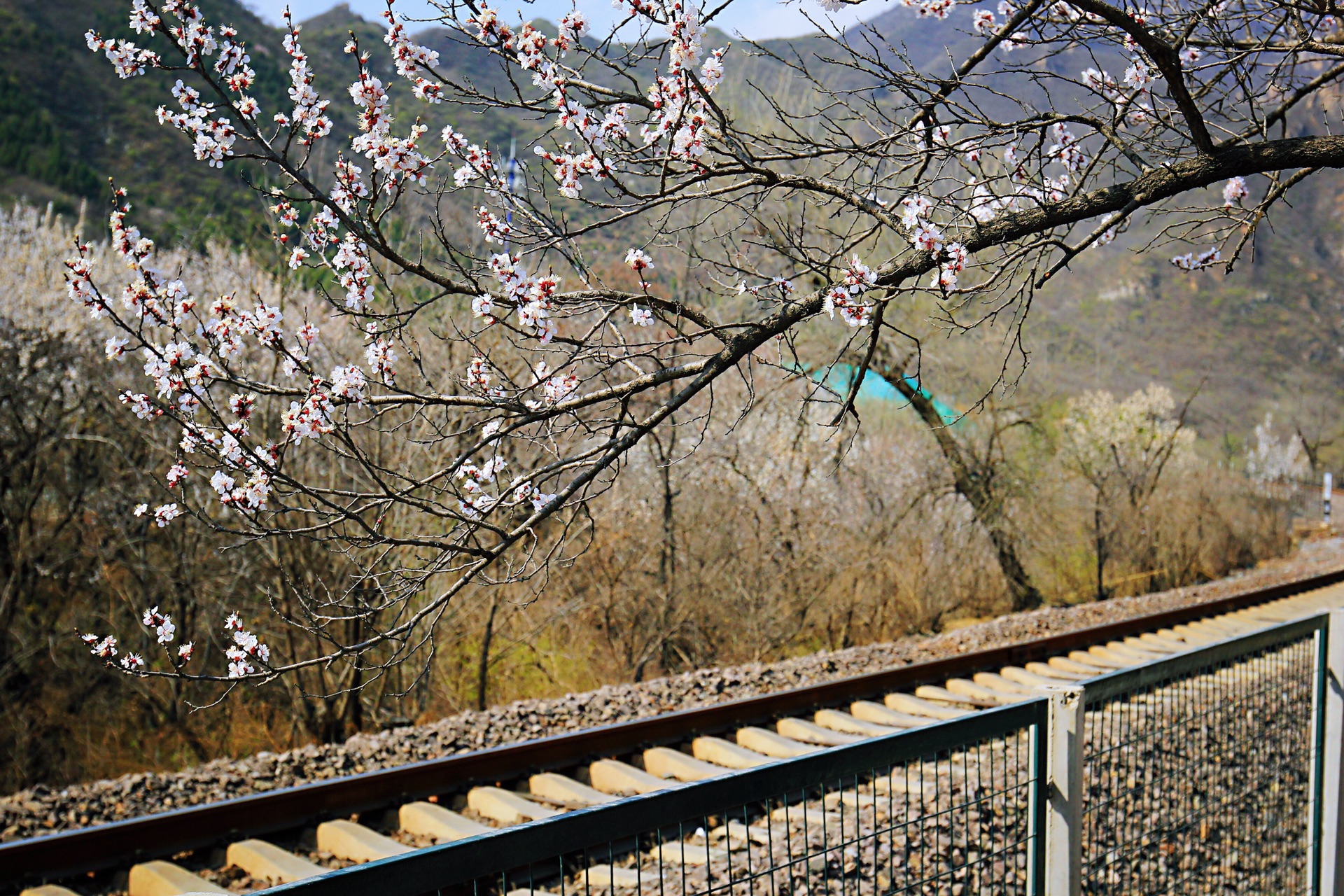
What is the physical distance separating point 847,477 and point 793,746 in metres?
10.3

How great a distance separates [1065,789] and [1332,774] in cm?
265

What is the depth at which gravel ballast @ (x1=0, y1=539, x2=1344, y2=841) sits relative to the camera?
621 centimetres

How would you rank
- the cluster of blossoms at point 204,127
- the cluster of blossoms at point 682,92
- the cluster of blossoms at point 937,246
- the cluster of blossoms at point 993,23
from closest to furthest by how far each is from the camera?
the cluster of blossoms at point 204,127
the cluster of blossoms at point 682,92
the cluster of blossoms at point 937,246
the cluster of blossoms at point 993,23

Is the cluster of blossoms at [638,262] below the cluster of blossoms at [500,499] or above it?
above

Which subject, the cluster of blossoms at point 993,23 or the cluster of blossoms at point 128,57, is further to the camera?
the cluster of blossoms at point 993,23

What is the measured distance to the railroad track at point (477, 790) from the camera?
5012 millimetres

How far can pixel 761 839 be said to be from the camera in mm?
5168

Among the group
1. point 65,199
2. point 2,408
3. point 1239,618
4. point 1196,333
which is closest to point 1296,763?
point 1239,618

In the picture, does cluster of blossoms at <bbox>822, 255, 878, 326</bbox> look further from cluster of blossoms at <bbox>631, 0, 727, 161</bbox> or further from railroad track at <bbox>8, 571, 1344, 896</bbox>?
railroad track at <bbox>8, 571, 1344, 896</bbox>

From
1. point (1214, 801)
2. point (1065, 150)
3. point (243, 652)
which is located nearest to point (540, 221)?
point (243, 652)

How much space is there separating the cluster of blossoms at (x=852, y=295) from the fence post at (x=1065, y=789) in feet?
5.16

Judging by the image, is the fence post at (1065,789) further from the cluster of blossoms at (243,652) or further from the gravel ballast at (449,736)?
the gravel ballast at (449,736)

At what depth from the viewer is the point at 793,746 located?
7.12m

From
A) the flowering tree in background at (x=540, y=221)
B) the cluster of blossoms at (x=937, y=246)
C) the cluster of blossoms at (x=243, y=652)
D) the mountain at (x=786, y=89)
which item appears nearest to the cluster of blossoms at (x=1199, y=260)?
the mountain at (x=786, y=89)
